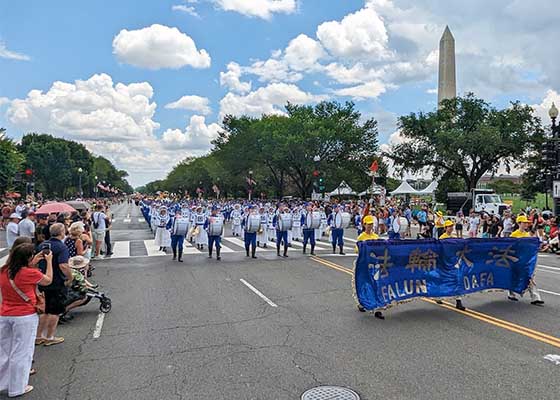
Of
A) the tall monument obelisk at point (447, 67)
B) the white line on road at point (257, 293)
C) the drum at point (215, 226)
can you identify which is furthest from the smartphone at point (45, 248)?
the tall monument obelisk at point (447, 67)

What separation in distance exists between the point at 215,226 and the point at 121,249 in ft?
16.9

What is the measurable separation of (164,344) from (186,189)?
411 feet

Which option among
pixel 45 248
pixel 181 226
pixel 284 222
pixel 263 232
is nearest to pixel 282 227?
pixel 284 222

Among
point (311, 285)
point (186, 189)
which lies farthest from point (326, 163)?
point (186, 189)

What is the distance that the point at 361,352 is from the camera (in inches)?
241

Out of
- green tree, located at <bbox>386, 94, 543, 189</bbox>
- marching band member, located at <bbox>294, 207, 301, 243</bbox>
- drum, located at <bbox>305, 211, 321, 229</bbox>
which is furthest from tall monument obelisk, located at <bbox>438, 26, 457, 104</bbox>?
drum, located at <bbox>305, 211, 321, 229</bbox>

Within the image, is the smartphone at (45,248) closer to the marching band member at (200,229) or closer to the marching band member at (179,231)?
the marching band member at (179,231)

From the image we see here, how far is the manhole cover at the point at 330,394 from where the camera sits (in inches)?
187

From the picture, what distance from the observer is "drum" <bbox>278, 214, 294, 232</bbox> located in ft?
50.9

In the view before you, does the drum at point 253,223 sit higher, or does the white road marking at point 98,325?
the drum at point 253,223

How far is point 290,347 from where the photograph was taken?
6.34 m

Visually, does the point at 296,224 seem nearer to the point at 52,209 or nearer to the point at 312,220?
the point at 312,220

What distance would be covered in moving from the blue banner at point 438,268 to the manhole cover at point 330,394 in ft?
9.93

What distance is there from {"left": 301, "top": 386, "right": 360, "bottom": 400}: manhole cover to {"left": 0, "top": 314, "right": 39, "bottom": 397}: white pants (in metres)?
2.88
